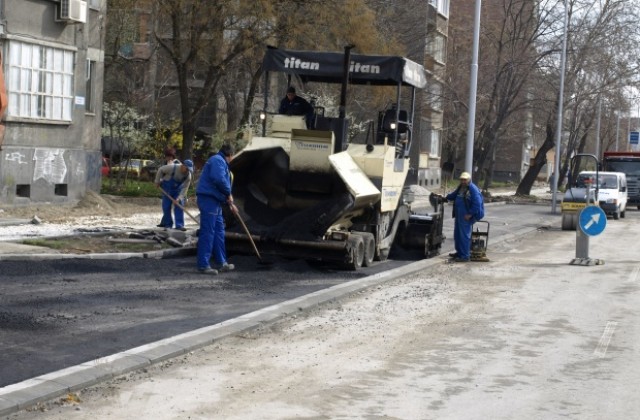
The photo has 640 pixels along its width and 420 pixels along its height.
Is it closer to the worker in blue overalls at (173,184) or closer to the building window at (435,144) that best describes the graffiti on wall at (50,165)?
the worker in blue overalls at (173,184)

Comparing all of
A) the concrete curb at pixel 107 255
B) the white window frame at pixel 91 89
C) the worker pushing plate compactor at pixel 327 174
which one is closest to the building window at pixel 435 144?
the white window frame at pixel 91 89

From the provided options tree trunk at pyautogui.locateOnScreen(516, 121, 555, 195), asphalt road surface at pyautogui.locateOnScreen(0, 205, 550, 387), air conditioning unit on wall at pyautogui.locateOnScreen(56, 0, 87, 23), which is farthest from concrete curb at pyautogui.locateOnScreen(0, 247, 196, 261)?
tree trunk at pyautogui.locateOnScreen(516, 121, 555, 195)

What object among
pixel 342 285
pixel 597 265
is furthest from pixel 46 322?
pixel 597 265

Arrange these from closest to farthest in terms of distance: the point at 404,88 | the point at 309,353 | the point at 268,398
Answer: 1. the point at 268,398
2. the point at 309,353
3. the point at 404,88

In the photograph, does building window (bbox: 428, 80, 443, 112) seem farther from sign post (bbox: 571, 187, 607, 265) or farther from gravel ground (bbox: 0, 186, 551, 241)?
sign post (bbox: 571, 187, 607, 265)

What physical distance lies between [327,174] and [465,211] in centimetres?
346

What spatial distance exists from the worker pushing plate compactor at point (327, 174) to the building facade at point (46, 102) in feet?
26.8

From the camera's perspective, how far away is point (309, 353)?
28.9 feet

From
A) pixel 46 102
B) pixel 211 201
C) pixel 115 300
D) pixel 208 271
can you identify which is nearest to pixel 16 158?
pixel 46 102

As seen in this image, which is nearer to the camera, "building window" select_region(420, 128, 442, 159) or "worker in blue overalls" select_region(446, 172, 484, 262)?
"worker in blue overalls" select_region(446, 172, 484, 262)

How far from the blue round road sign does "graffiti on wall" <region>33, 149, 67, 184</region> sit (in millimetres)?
12343

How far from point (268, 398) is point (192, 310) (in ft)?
12.2

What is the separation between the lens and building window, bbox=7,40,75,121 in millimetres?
22469

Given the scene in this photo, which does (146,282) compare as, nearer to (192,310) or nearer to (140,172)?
(192,310)
